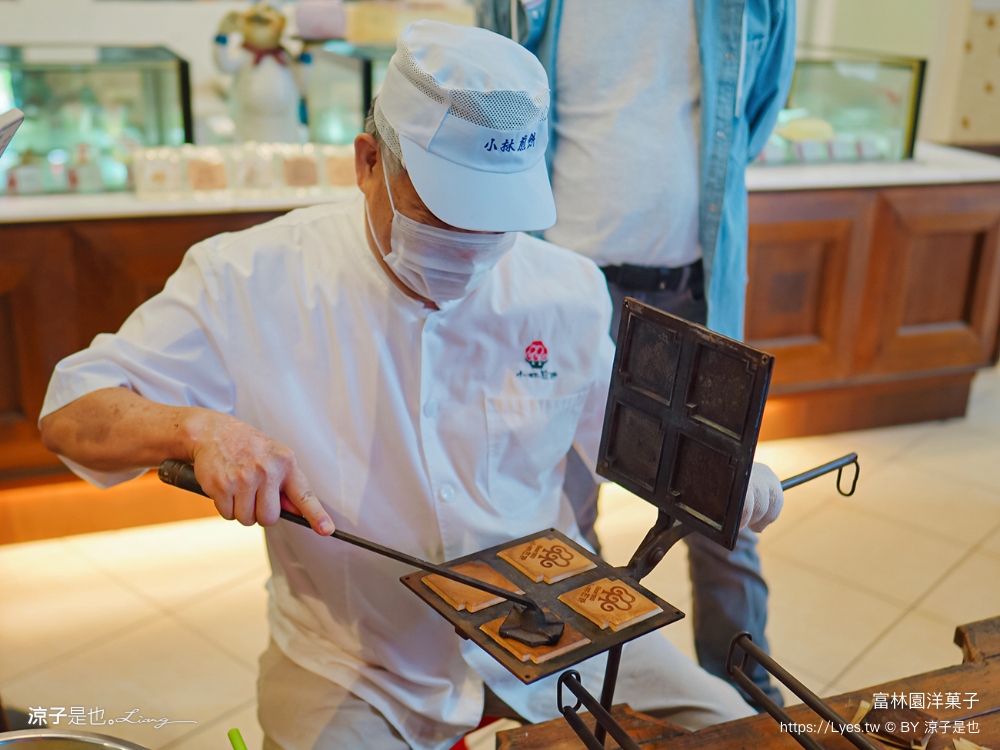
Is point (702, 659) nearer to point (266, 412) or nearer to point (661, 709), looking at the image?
point (661, 709)

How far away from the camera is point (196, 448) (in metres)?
1.08

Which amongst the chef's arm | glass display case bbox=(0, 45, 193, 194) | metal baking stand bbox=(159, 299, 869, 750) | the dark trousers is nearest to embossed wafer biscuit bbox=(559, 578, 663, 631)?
metal baking stand bbox=(159, 299, 869, 750)

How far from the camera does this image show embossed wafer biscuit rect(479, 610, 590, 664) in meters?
0.96

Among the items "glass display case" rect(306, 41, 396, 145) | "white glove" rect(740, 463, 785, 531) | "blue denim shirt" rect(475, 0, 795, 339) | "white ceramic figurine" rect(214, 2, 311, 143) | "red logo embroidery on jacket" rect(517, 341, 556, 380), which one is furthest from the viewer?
"glass display case" rect(306, 41, 396, 145)

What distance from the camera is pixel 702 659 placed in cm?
212

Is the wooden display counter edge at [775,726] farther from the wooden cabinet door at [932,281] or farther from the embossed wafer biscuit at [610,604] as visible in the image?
the wooden cabinet door at [932,281]

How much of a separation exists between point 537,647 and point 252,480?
0.34 m

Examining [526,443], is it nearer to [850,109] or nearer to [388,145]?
[388,145]

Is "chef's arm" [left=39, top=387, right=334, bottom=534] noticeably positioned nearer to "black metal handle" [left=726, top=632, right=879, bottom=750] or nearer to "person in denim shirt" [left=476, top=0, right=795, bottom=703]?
"black metal handle" [left=726, top=632, right=879, bottom=750]

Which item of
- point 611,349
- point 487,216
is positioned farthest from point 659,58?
point 487,216

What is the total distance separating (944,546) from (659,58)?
5.79 ft

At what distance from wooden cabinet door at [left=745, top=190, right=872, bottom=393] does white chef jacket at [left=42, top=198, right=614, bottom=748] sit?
1898 mm

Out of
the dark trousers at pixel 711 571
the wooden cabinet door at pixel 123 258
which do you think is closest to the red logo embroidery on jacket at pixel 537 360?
the dark trousers at pixel 711 571

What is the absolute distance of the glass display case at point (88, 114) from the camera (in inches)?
99.8
